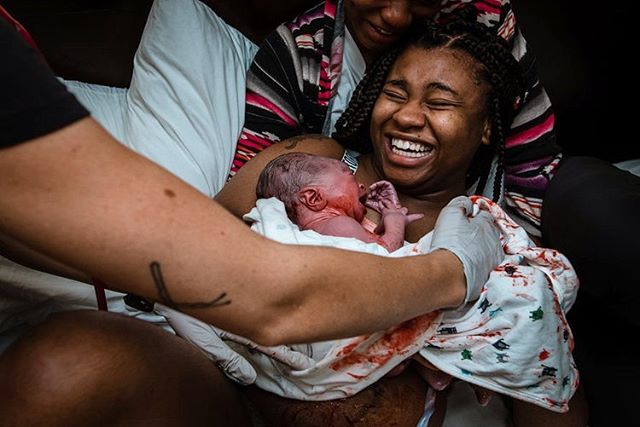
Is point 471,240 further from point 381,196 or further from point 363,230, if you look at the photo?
point 381,196

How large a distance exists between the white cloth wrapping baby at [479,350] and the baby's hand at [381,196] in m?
0.41

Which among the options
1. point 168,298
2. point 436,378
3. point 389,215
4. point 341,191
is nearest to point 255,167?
point 341,191

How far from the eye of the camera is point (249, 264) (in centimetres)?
78

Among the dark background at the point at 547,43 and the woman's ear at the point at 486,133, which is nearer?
the woman's ear at the point at 486,133

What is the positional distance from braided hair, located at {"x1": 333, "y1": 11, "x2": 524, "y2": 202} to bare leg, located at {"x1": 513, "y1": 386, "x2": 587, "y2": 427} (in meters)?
0.60

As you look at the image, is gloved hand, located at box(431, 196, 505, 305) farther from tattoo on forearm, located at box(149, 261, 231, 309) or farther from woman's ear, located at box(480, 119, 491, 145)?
tattoo on forearm, located at box(149, 261, 231, 309)

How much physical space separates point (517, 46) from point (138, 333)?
128 cm

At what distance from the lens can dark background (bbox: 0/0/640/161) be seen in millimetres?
2102

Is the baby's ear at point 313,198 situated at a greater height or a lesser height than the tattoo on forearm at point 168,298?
lesser

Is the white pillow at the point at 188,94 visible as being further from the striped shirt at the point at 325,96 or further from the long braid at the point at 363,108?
the long braid at the point at 363,108

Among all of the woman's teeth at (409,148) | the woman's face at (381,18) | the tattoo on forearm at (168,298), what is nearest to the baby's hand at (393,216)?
the woman's teeth at (409,148)

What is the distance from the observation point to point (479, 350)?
125cm

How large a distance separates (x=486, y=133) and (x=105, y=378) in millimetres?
1159

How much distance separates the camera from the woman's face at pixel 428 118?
158cm
